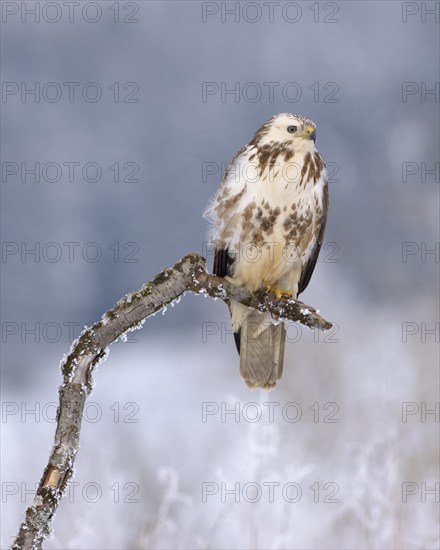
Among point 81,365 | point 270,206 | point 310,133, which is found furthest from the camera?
point 310,133

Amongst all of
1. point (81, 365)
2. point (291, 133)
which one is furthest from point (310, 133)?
point (81, 365)

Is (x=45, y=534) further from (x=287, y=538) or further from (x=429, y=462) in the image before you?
(x=429, y=462)

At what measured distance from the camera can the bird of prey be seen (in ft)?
17.4

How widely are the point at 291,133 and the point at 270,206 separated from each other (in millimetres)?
568

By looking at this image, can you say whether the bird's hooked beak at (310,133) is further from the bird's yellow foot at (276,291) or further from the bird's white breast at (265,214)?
the bird's yellow foot at (276,291)

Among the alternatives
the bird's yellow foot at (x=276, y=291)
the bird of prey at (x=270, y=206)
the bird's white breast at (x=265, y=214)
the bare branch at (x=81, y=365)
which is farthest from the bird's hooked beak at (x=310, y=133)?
the bare branch at (x=81, y=365)

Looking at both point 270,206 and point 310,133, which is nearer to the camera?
point 270,206

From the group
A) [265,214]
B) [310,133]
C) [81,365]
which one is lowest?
[81,365]

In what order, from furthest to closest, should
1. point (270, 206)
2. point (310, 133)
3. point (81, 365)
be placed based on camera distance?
point (310, 133)
point (270, 206)
point (81, 365)

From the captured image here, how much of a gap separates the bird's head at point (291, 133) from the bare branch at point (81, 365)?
1769 mm

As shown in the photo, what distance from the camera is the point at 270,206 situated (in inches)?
207

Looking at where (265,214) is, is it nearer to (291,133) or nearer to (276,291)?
(276,291)

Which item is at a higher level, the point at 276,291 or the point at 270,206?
the point at 270,206

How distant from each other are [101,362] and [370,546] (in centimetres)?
223
